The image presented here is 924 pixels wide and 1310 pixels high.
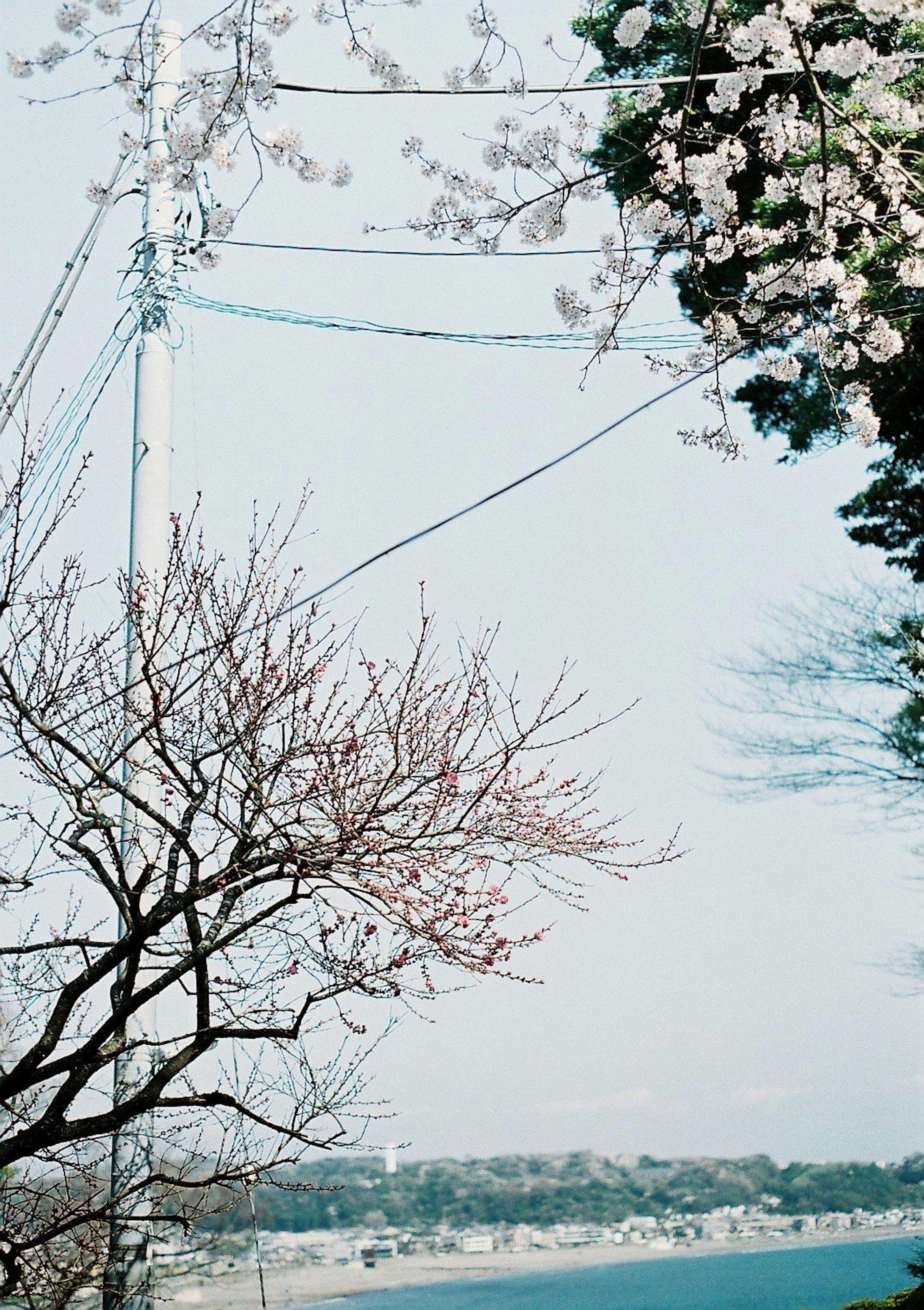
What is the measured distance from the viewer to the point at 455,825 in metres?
2.60

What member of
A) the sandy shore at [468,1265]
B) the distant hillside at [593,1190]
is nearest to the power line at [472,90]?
the sandy shore at [468,1265]

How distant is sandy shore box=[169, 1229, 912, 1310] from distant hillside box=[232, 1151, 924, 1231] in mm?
290

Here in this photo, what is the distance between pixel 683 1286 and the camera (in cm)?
1205

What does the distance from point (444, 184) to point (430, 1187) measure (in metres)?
8.47

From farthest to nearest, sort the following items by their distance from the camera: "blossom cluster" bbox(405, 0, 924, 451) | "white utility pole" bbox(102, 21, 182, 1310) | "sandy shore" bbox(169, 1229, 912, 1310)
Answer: "sandy shore" bbox(169, 1229, 912, 1310), "white utility pole" bbox(102, 21, 182, 1310), "blossom cluster" bbox(405, 0, 924, 451)

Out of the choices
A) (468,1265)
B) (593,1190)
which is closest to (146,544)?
(468,1265)

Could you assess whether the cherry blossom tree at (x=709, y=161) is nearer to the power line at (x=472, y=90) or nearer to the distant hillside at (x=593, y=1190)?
the power line at (x=472, y=90)

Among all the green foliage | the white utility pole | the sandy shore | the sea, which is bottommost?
the sea

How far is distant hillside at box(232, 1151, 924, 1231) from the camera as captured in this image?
8789 mm

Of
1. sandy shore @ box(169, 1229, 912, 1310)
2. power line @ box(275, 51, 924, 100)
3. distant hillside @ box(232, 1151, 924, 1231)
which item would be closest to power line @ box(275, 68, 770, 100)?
power line @ box(275, 51, 924, 100)

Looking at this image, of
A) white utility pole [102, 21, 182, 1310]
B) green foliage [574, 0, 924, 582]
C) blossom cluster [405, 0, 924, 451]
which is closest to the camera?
blossom cluster [405, 0, 924, 451]

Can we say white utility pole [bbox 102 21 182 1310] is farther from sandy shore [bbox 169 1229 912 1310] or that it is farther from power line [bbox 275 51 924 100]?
sandy shore [bbox 169 1229 912 1310]

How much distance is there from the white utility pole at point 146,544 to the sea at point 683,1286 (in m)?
6.90

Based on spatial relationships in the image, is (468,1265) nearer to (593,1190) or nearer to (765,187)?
(593,1190)
